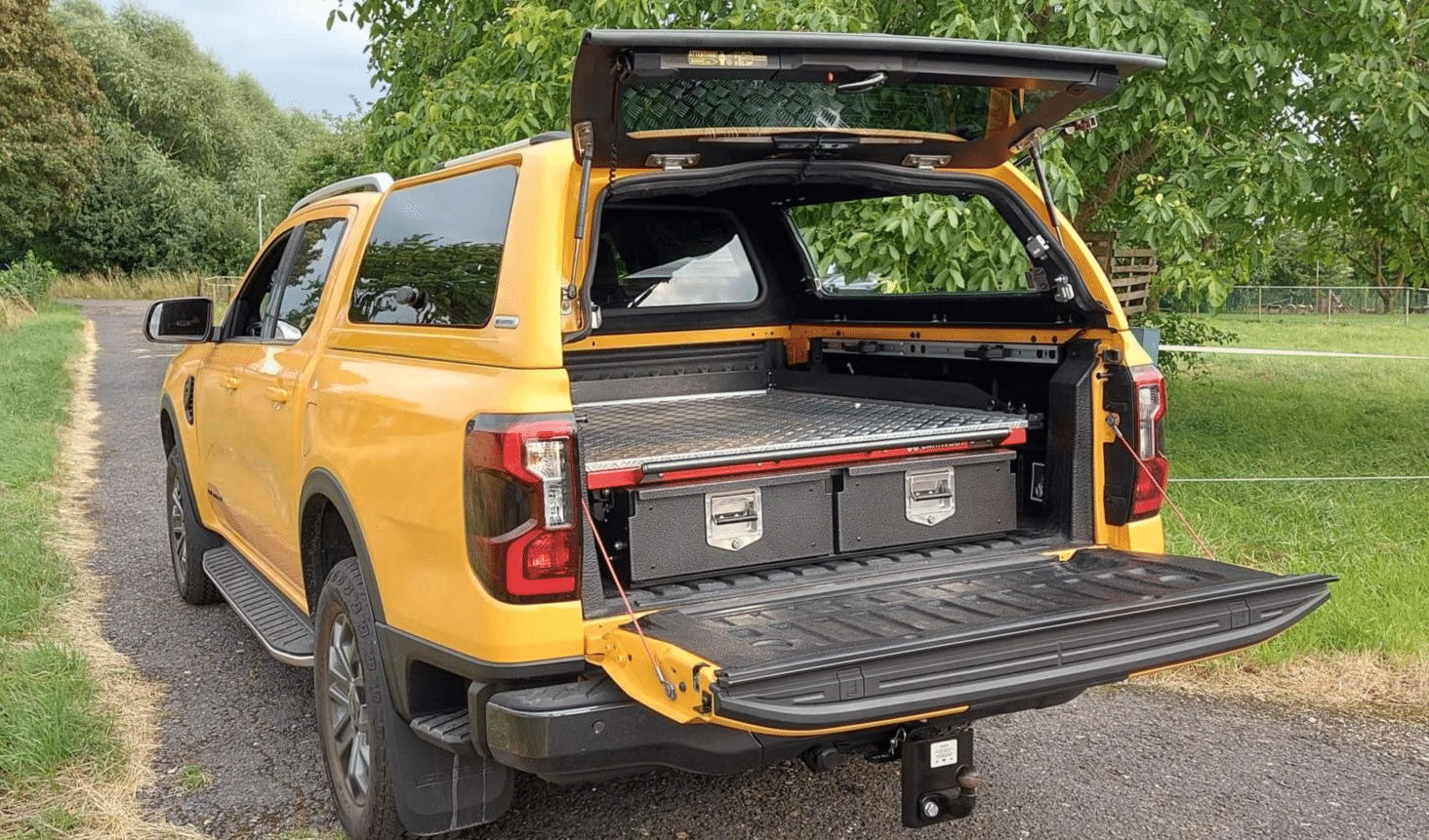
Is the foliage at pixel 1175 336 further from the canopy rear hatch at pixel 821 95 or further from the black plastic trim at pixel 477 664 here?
the black plastic trim at pixel 477 664

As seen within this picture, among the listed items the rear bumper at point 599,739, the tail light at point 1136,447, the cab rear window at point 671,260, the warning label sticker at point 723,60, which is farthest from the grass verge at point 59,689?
the tail light at point 1136,447

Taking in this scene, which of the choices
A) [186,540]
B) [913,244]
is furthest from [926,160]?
[186,540]

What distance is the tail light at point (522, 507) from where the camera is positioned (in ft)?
9.48

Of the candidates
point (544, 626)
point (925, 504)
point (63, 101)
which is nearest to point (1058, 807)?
point (925, 504)

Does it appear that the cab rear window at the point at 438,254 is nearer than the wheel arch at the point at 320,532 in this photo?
Yes

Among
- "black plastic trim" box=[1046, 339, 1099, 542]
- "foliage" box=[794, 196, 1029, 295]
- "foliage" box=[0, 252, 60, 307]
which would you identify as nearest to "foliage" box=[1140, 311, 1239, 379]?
"foliage" box=[794, 196, 1029, 295]

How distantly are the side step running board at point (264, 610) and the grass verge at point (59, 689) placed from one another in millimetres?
545

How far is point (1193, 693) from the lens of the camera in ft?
16.7

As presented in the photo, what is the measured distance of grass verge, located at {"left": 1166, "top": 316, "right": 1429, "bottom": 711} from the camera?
17.0 feet

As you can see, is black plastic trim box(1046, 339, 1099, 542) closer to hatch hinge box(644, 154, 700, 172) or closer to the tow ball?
the tow ball

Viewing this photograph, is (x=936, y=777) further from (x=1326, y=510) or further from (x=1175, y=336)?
(x=1175, y=336)

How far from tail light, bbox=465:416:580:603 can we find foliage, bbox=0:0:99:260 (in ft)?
113

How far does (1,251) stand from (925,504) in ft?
162

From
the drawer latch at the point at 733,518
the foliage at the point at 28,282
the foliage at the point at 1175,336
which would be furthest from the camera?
the foliage at the point at 28,282
